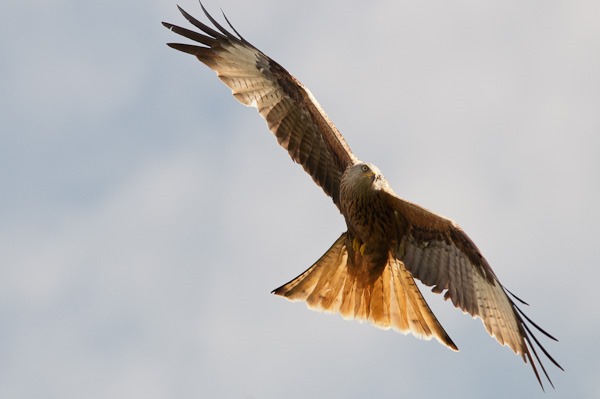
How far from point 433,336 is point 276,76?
313cm

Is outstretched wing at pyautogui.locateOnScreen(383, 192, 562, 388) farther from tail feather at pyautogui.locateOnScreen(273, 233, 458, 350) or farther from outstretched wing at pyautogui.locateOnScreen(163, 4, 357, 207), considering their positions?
outstretched wing at pyautogui.locateOnScreen(163, 4, 357, 207)

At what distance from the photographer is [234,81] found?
36.2 feet

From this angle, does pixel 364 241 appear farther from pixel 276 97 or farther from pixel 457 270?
pixel 276 97

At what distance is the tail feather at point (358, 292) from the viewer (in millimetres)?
10281

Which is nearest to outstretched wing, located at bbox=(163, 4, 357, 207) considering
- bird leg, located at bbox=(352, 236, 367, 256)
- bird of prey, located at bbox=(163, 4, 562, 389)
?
bird of prey, located at bbox=(163, 4, 562, 389)

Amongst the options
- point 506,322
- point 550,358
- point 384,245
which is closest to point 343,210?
point 384,245

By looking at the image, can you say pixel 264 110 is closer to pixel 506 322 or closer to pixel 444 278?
pixel 444 278

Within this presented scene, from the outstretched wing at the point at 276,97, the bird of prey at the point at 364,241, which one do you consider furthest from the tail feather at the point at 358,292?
the outstretched wing at the point at 276,97

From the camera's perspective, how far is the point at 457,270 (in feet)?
31.9

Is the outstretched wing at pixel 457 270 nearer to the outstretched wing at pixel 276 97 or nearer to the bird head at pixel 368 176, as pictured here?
the bird head at pixel 368 176

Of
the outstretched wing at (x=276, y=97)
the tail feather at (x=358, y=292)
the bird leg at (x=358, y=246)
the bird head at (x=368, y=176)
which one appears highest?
the outstretched wing at (x=276, y=97)

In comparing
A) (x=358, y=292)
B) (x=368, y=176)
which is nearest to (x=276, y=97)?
(x=368, y=176)

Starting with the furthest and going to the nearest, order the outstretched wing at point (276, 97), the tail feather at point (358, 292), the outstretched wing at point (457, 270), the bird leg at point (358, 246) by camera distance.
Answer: the outstretched wing at point (276, 97), the tail feather at point (358, 292), the bird leg at point (358, 246), the outstretched wing at point (457, 270)

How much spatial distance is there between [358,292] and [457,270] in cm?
117
